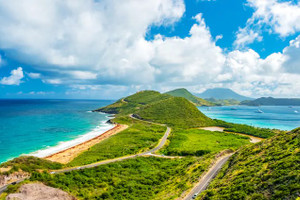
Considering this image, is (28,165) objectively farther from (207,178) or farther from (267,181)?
(267,181)

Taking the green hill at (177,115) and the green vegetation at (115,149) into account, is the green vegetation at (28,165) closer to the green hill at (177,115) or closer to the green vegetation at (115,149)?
the green vegetation at (115,149)

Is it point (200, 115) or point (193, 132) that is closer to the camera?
point (193, 132)

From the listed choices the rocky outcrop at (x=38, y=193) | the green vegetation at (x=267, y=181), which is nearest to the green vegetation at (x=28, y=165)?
the rocky outcrop at (x=38, y=193)

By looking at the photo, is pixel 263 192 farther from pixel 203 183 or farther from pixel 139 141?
pixel 139 141

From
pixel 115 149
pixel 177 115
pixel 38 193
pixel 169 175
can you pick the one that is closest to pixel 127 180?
pixel 169 175

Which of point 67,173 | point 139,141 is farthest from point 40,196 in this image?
point 139,141

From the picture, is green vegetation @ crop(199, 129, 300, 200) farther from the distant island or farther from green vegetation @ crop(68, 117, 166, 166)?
green vegetation @ crop(68, 117, 166, 166)
